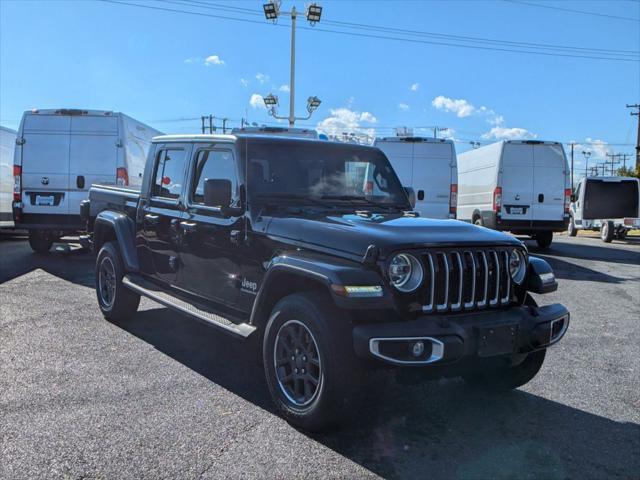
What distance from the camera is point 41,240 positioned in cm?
1204

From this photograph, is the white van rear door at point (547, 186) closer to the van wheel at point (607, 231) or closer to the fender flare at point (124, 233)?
the van wheel at point (607, 231)

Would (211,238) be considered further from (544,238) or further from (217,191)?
(544,238)

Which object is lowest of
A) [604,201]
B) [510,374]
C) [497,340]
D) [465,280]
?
[510,374]

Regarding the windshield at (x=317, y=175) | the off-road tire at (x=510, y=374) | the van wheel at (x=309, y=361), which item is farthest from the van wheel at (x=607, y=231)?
the van wheel at (x=309, y=361)

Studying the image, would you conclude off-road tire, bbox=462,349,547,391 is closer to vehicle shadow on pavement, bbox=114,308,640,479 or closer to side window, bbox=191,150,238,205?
vehicle shadow on pavement, bbox=114,308,640,479

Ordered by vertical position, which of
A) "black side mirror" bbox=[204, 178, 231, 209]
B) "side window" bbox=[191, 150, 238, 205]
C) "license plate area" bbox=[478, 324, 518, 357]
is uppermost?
"side window" bbox=[191, 150, 238, 205]

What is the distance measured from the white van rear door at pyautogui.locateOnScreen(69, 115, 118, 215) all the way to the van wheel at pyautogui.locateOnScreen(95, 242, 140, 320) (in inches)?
203

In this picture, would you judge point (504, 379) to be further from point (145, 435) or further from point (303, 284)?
point (145, 435)

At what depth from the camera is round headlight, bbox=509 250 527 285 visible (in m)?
3.93

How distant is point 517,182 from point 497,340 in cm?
1237

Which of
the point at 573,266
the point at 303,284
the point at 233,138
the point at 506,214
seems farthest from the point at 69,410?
the point at 506,214

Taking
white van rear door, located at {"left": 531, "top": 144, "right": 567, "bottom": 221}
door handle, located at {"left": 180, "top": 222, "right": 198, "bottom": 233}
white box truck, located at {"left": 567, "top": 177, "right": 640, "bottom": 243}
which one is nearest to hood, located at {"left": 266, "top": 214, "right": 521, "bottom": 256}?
door handle, located at {"left": 180, "top": 222, "right": 198, "bottom": 233}

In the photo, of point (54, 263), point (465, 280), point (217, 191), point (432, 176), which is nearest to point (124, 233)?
point (217, 191)

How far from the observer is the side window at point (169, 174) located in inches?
208
